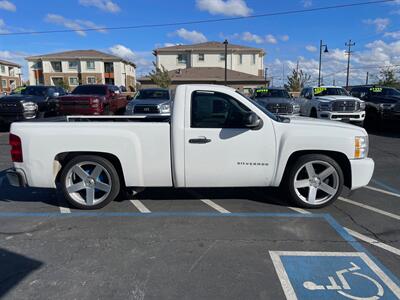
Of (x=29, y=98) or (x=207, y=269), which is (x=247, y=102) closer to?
(x=207, y=269)

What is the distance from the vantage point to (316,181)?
4887 mm

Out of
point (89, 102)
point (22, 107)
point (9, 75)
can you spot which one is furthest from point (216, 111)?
point (9, 75)

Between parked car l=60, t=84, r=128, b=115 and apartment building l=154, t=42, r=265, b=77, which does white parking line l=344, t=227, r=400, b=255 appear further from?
apartment building l=154, t=42, r=265, b=77

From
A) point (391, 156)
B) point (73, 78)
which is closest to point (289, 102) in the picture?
point (391, 156)

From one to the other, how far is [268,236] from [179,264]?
3.99 feet

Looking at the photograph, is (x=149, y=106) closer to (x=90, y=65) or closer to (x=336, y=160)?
(x=336, y=160)

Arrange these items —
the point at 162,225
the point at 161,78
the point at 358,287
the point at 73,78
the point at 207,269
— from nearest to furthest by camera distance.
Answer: the point at 358,287 → the point at 207,269 → the point at 162,225 → the point at 161,78 → the point at 73,78

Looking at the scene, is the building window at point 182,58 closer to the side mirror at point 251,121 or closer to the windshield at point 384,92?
the windshield at point 384,92

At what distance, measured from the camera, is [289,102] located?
13445 mm

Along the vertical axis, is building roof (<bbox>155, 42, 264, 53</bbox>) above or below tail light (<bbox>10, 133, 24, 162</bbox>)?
above

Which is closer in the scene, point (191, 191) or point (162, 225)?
point (162, 225)

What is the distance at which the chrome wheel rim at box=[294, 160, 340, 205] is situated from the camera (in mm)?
4852

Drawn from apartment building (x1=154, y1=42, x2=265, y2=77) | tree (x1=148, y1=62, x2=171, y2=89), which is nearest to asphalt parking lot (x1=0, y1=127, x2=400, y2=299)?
tree (x1=148, y1=62, x2=171, y2=89)

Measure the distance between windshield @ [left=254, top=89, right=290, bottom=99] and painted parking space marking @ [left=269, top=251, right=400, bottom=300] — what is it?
1175 cm
